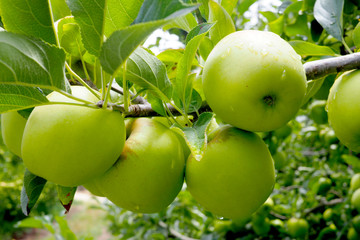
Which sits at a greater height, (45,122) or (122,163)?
(45,122)

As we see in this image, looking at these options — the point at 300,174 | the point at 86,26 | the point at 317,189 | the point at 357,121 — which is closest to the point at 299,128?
the point at 300,174

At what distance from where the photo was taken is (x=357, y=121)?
608mm

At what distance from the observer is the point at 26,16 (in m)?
0.49

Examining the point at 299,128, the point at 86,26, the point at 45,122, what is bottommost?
the point at 299,128

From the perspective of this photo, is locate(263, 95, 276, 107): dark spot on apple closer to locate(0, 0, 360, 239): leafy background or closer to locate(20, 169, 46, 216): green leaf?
locate(0, 0, 360, 239): leafy background

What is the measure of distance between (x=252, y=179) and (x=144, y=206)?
8.2 inches

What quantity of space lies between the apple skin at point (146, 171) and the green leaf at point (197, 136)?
0.23 feet

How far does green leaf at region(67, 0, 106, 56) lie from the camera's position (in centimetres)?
45

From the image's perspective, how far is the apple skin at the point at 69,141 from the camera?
488mm

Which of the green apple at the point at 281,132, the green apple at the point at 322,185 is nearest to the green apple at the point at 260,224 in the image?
the green apple at the point at 322,185

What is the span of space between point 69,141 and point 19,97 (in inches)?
4.0

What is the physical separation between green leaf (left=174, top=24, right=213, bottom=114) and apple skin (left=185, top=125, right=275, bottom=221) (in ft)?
0.34

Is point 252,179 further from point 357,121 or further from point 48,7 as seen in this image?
point 48,7

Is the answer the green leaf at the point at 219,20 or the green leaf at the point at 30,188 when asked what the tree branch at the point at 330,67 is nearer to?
the green leaf at the point at 219,20
